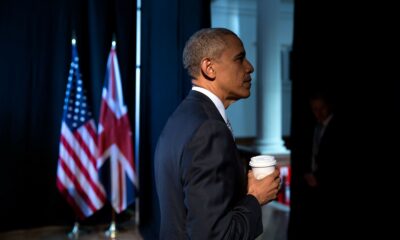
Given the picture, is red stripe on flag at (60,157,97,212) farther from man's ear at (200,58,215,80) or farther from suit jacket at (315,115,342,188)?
man's ear at (200,58,215,80)

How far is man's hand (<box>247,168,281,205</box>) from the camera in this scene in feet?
3.10

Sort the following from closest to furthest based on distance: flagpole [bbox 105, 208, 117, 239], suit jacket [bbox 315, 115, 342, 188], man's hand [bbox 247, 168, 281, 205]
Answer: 1. man's hand [bbox 247, 168, 281, 205]
2. suit jacket [bbox 315, 115, 342, 188]
3. flagpole [bbox 105, 208, 117, 239]

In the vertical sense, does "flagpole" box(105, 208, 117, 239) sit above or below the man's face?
below

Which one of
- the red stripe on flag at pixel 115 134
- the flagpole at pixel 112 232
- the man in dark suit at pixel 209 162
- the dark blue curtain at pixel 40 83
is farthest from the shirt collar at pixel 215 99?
the dark blue curtain at pixel 40 83

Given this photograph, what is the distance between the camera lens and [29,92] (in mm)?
3709

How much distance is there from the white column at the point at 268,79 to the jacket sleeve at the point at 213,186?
445cm

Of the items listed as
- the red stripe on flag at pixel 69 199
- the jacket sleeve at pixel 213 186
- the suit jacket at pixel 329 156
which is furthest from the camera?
the red stripe on flag at pixel 69 199

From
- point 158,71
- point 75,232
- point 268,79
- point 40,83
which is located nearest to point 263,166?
point 158,71

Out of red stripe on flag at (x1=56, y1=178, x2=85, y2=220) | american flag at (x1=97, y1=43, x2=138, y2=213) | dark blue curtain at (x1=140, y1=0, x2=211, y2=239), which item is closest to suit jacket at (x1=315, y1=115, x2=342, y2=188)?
dark blue curtain at (x1=140, y1=0, x2=211, y2=239)

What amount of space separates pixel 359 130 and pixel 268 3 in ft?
9.27

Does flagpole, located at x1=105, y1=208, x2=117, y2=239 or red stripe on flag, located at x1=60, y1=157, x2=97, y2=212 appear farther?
flagpole, located at x1=105, y1=208, x2=117, y2=239

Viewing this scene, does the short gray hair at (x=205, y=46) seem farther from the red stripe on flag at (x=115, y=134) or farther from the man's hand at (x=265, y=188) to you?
the red stripe on flag at (x=115, y=134)

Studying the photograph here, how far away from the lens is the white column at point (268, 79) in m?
5.28

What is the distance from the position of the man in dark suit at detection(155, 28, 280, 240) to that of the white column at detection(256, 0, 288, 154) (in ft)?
14.3
